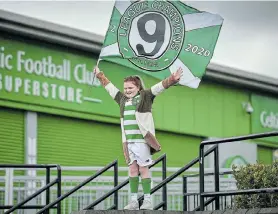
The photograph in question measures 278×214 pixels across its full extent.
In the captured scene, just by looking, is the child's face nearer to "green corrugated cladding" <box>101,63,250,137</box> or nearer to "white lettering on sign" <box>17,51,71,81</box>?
"white lettering on sign" <box>17,51,71,81</box>

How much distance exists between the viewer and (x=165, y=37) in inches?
523

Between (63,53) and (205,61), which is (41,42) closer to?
(63,53)

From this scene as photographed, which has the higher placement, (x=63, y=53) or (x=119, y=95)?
(x=63, y=53)

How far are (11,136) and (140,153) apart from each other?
39.9ft

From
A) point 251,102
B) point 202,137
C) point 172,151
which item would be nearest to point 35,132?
point 172,151

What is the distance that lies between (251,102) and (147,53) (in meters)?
21.6

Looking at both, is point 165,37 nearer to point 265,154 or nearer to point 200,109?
point 200,109

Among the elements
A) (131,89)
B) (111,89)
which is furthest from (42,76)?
(131,89)

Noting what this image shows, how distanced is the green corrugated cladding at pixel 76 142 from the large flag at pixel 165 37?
39.4ft

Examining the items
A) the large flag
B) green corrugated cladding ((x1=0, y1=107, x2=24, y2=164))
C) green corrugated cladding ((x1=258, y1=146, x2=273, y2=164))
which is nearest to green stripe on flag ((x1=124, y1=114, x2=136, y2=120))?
the large flag

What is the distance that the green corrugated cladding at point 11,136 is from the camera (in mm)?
24219

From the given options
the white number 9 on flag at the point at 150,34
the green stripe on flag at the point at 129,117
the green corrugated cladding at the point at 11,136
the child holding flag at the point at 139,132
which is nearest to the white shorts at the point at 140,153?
the child holding flag at the point at 139,132

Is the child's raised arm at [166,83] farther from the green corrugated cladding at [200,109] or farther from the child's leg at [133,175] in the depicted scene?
the green corrugated cladding at [200,109]

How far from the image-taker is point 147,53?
13.3m
